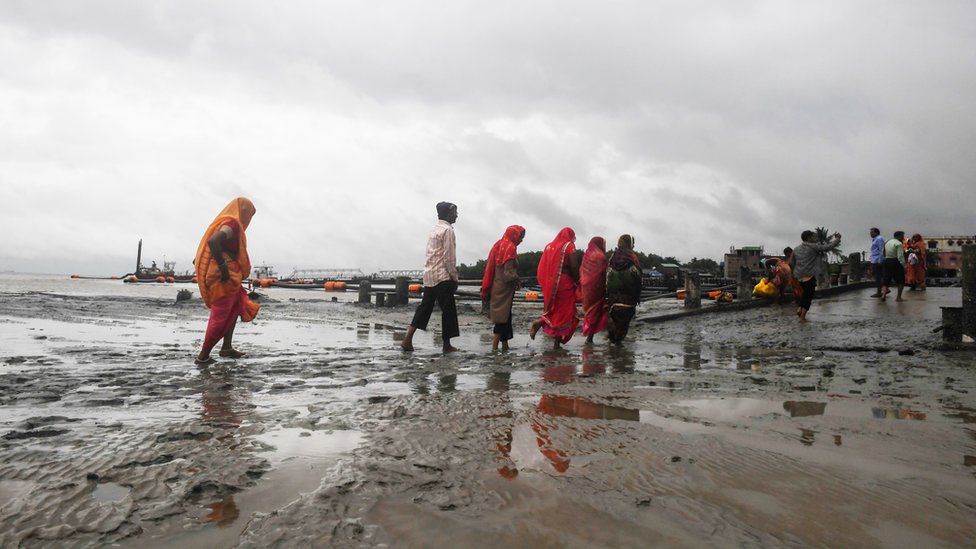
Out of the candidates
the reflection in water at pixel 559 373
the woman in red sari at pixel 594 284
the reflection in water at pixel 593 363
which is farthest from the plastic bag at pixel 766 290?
the reflection in water at pixel 559 373

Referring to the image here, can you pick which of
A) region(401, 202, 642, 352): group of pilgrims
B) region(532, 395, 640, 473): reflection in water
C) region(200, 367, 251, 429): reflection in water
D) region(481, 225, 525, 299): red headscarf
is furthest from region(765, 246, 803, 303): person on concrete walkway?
region(200, 367, 251, 429): reflection in water

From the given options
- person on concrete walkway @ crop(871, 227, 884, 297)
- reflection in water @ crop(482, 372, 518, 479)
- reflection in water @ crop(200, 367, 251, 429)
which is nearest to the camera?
reflection in water @ crop(482, 372, 518, 479)

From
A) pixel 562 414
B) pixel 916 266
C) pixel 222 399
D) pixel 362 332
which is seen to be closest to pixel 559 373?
pixel 562 414

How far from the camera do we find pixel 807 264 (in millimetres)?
10133

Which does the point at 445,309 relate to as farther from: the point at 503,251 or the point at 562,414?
the point at 562,414

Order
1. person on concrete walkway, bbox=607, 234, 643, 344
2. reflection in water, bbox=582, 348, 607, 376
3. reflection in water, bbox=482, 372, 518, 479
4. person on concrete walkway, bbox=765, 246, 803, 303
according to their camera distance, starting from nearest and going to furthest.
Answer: reflection in water, bbox=482, 372, 518, 479 < reflection in water, bbox=582, 348, 607, 376 < person on concrete walkway, bbox=607, 234, 643, 344 < person on concrete walkway, bbox=765, 246, 803, 303

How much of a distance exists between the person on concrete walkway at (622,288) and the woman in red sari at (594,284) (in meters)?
0.11

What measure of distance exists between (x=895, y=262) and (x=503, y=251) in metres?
10.1

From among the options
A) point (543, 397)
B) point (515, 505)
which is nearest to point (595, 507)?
point (515, 505)

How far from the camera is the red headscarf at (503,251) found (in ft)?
23.8

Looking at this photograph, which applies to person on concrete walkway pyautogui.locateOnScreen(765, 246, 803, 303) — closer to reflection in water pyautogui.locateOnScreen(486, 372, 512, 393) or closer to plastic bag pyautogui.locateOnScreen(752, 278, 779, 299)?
plastic bag pyautogui.locateOnScreen(752, 278, 779, 299)

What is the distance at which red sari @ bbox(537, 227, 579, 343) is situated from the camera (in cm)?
750

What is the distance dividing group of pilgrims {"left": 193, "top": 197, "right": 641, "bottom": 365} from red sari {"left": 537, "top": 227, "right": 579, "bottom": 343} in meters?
0.01

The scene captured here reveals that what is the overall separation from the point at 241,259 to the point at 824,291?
14328mm
